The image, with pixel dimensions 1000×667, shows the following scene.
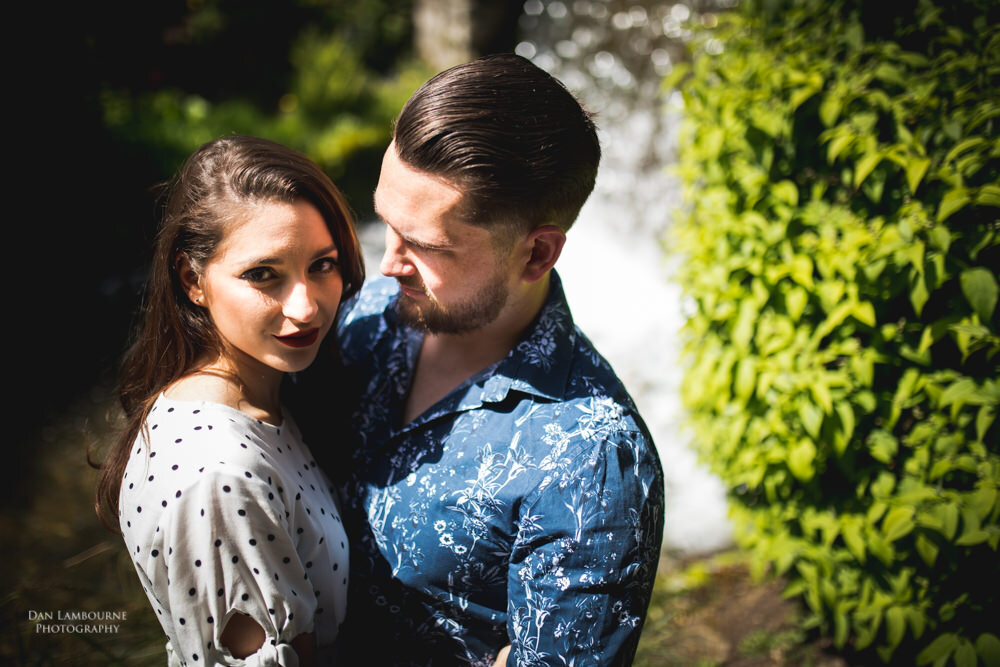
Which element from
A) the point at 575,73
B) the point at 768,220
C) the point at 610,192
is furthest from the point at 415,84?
the point at 768,220

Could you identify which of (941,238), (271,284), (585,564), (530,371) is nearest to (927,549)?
(941,238)

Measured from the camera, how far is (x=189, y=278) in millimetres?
1673

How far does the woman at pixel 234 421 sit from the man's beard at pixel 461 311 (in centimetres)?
23

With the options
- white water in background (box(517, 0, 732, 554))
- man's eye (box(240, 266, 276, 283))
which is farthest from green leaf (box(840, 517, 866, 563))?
white water in background (box(517, 0, 732, 554))

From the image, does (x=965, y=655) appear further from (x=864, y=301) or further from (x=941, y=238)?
(x=941, y=238)

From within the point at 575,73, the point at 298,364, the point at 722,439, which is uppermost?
the point at 575,73

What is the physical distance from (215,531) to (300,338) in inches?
19.9

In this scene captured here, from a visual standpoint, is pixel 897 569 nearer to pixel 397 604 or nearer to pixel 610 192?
pixel 397 604

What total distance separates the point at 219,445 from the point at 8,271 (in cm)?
480

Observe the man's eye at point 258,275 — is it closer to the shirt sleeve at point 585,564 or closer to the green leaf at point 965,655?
the shirt sleeve at point 585,564

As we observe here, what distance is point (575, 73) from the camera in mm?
7391

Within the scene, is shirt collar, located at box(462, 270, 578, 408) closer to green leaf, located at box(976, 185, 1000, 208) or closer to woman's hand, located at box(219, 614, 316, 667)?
woman's hand, located at box(219, 614, 316, 667)

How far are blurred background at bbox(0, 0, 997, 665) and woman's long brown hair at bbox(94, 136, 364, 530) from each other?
0.40 meters

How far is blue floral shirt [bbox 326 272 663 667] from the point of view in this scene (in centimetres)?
150
